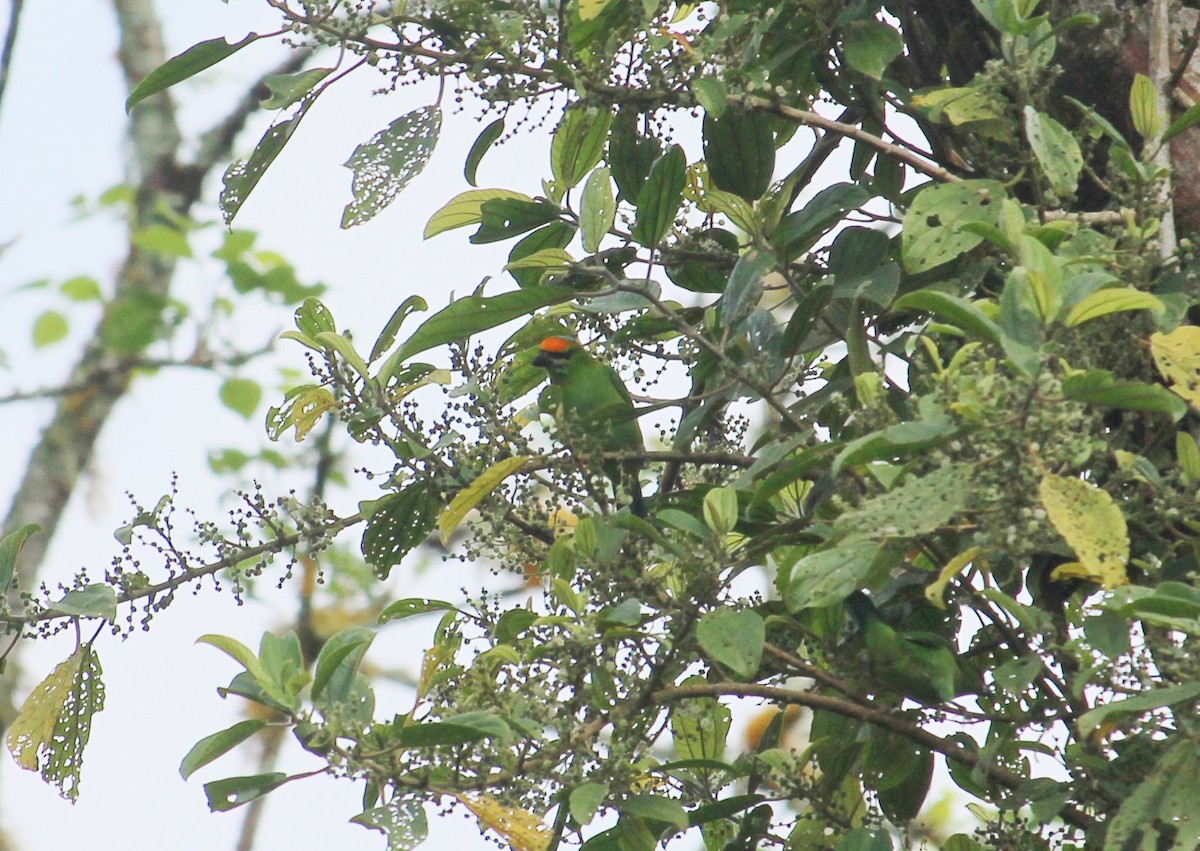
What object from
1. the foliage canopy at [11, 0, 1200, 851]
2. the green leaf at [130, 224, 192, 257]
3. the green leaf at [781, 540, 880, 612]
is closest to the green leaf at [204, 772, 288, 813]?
the foliage canopy at [11, 0, 1200, 851]

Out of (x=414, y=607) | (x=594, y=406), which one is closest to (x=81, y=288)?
(x=594, y=406)

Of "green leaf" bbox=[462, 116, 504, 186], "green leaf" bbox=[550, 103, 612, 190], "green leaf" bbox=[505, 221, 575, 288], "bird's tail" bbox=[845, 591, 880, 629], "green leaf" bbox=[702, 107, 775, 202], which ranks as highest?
"green leaf" bbox=[462, 116, 504, 186]

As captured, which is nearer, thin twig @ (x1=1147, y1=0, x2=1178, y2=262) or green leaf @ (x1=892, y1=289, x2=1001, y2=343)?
green leaf @ (x1=892, y1=289, x2=1001, y2=343)

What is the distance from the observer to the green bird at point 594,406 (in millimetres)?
1533

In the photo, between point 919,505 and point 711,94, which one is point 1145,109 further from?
point 919,505

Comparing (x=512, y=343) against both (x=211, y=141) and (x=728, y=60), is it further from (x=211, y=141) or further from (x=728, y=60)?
(x=211, y=141)

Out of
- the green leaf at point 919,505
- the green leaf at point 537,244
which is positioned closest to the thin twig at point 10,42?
the green leaf at point 537,244

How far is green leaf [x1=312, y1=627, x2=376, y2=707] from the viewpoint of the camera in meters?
1.26

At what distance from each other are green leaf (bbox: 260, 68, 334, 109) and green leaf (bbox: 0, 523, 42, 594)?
54 cm

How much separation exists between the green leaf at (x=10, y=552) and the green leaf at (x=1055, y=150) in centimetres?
111

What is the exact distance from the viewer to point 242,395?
517cm

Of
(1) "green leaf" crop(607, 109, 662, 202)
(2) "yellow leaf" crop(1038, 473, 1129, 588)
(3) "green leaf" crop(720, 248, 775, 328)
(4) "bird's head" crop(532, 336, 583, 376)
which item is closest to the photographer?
(2) "yellow leaf" crop(1038, 473, 1129, 588)

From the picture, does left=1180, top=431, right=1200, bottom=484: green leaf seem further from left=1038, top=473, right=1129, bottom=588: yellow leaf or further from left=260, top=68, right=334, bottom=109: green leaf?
left=260, top=68, right=334, bottom=109: green leaf

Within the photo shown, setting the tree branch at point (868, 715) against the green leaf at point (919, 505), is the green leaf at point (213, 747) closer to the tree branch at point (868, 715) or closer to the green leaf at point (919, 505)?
the tree branch at point (868, 715)
